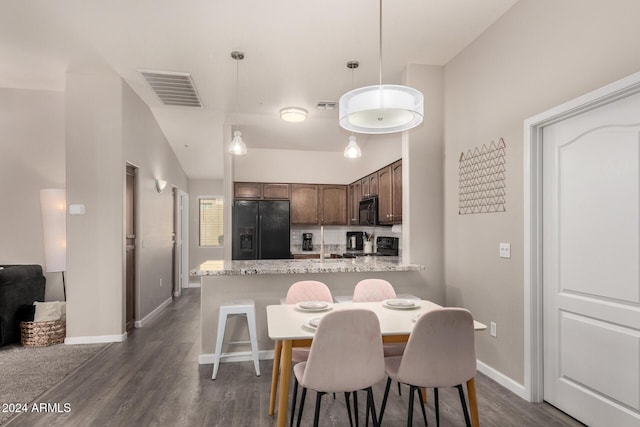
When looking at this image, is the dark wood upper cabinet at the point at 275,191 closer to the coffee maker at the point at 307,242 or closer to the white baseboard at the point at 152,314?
the coffee maker at the point at 307,242

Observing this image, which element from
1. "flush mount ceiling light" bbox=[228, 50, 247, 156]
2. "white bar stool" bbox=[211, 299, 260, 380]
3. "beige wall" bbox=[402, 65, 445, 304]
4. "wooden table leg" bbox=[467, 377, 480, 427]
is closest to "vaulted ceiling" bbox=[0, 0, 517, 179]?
"flush mount ceiling light" bbox=[228, 50, 247, 156]

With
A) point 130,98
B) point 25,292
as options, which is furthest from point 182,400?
point 130,98

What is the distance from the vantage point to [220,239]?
7578mm

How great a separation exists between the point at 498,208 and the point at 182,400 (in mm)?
2834

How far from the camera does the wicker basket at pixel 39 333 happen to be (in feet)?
12.3

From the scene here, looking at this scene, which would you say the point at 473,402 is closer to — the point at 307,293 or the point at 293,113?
the point at 307,293

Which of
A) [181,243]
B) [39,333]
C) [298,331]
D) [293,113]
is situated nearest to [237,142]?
[293,113]

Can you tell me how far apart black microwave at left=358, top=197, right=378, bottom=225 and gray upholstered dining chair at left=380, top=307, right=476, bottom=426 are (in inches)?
126

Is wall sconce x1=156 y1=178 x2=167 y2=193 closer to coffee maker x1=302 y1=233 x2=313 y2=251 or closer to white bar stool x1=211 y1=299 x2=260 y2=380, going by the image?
coffee maker x1=302 y1=233 x2=313 y2=251

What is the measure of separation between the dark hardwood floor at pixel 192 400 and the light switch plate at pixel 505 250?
3.40 feet

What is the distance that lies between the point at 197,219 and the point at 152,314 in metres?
2.76

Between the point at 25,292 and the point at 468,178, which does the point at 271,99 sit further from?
the point at 25,292

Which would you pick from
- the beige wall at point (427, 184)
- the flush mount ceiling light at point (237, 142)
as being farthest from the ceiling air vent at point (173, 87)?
the beige wall at point (427, 184)

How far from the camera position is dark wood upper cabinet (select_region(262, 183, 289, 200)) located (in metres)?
6.17
